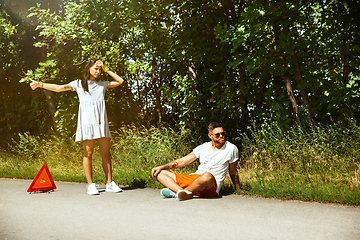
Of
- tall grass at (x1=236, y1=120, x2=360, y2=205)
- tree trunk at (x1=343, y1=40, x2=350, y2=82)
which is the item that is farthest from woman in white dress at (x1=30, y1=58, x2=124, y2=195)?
tree trunk at (x1=343, y1=40, x2=350, y2=82)

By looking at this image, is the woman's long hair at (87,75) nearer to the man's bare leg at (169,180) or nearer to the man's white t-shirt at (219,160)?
the man's bare leg at (169,180)

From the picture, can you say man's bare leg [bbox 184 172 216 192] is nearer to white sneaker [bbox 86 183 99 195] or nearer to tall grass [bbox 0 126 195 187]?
tall grass [bbox 0 126 195 187]

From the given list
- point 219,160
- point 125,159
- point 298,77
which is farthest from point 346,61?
point 125,159

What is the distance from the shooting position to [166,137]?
32.7 feet

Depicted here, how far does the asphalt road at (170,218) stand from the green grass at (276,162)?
369mm

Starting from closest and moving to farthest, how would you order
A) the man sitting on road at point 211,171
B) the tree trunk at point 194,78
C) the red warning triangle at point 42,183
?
1. the man sitting on road at point 211,171
2. the red warning triangle at point 42,183
3. the tree trunk at point 194,78

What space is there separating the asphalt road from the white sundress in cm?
108

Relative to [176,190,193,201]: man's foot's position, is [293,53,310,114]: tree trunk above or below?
above

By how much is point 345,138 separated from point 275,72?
212cm

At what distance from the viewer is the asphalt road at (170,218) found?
350cm

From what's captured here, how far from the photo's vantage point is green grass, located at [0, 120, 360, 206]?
5.27 meters

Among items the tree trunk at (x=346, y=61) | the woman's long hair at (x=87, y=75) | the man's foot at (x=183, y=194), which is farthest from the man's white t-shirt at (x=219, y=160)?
the tree trunk at (x=346, y=61)

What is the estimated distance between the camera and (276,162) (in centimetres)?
728

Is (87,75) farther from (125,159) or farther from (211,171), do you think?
(125,159)
